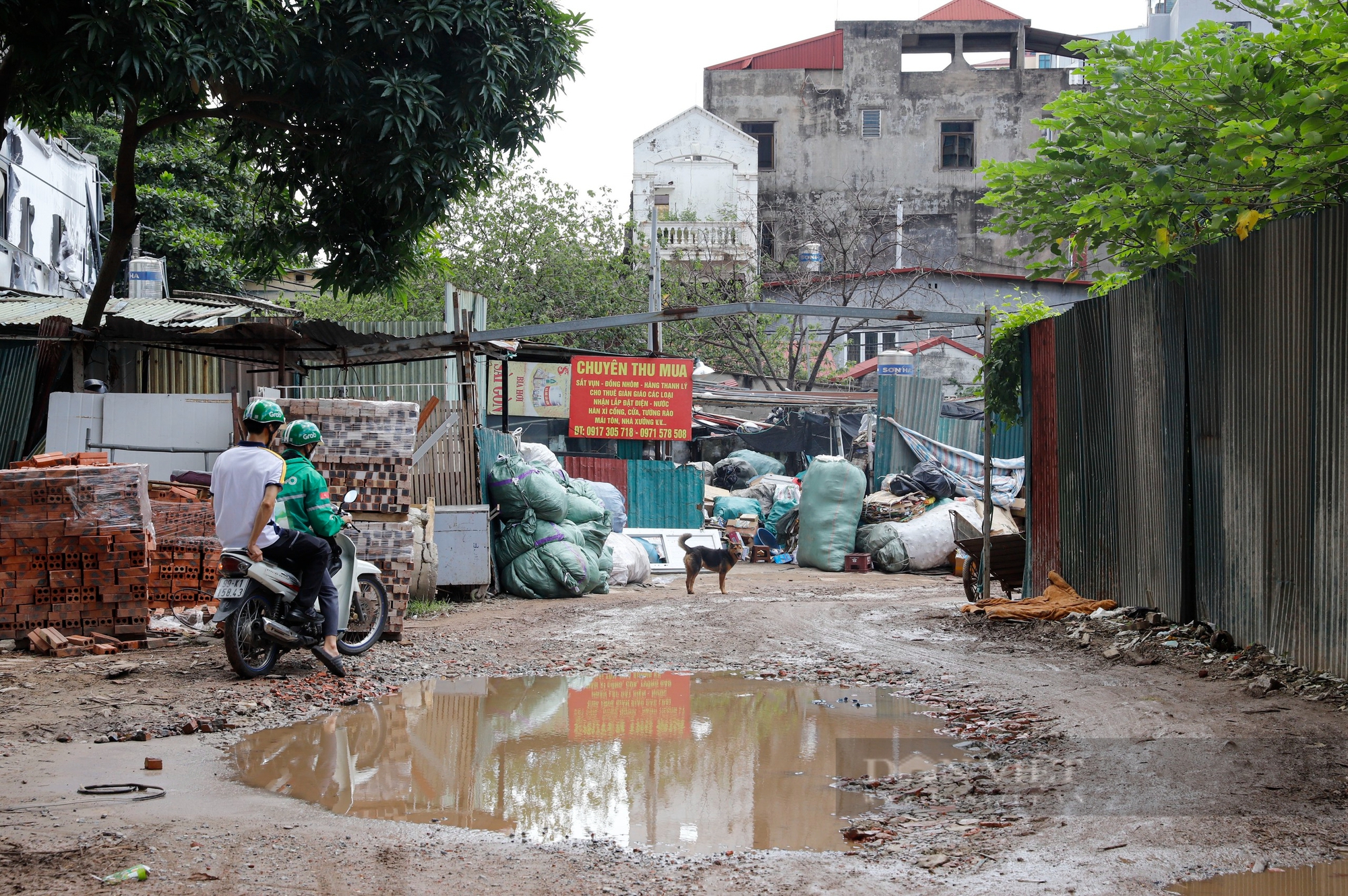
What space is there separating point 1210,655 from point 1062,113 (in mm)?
3702

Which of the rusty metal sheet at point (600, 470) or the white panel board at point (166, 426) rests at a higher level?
the white panel board at point (166, 426)

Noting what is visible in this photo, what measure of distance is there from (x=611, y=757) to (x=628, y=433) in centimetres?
1407

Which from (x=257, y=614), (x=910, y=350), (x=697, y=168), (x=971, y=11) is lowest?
(x=257, y=614)

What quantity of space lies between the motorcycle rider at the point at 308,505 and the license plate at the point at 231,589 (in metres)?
0.43

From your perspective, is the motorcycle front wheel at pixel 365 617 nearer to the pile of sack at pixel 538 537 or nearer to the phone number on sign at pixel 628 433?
the pile of sack at pixel 538 537

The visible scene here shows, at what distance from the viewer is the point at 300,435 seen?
6973 mm

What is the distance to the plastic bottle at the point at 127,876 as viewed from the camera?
3.30 m

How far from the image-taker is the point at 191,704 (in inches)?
237

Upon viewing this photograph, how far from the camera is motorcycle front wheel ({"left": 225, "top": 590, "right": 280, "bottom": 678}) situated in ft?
21.6

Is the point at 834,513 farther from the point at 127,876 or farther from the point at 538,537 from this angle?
the point at 127,876

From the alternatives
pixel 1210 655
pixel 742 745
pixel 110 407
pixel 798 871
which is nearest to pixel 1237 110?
pixel 1210 655

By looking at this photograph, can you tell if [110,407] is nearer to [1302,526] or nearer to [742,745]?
[742,745]

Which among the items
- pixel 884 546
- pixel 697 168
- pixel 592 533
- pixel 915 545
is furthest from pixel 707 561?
pixel 697 168

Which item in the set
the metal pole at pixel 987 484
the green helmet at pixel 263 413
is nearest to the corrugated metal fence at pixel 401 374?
the metal pole at pixel 987 484
